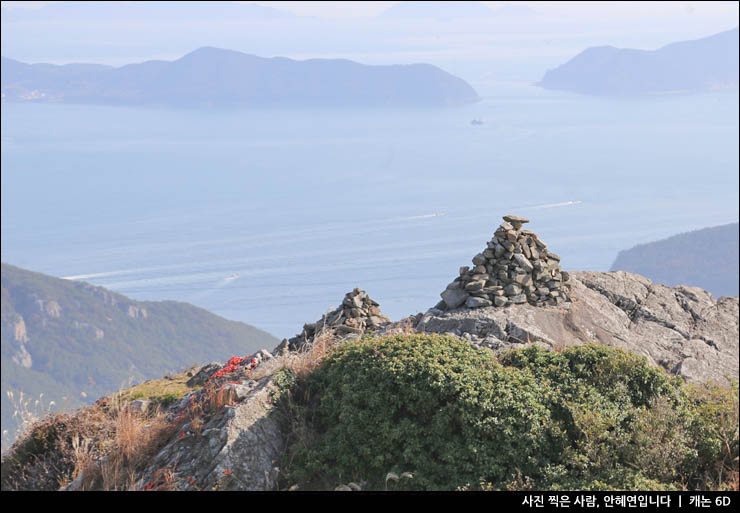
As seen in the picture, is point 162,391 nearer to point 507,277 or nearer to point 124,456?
point 124,456

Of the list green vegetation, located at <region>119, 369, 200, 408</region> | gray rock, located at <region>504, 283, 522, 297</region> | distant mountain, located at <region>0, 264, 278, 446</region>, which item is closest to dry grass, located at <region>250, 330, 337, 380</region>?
green vegetation, located at <region>119, 369, 200, 408</region>

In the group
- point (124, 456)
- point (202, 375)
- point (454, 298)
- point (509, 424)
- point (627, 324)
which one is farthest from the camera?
point (202, 375)

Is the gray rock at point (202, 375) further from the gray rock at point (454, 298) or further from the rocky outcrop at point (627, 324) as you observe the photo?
the gray rock at point (454, 298)

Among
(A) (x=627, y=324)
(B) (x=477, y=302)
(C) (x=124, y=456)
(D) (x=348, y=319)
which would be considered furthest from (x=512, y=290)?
(C) (x=124, y=456)

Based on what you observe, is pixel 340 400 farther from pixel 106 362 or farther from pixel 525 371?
pixel 106 362

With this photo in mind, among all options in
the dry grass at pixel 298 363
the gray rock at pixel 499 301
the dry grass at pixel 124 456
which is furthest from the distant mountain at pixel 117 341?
the dry grass at pixel 124 456
